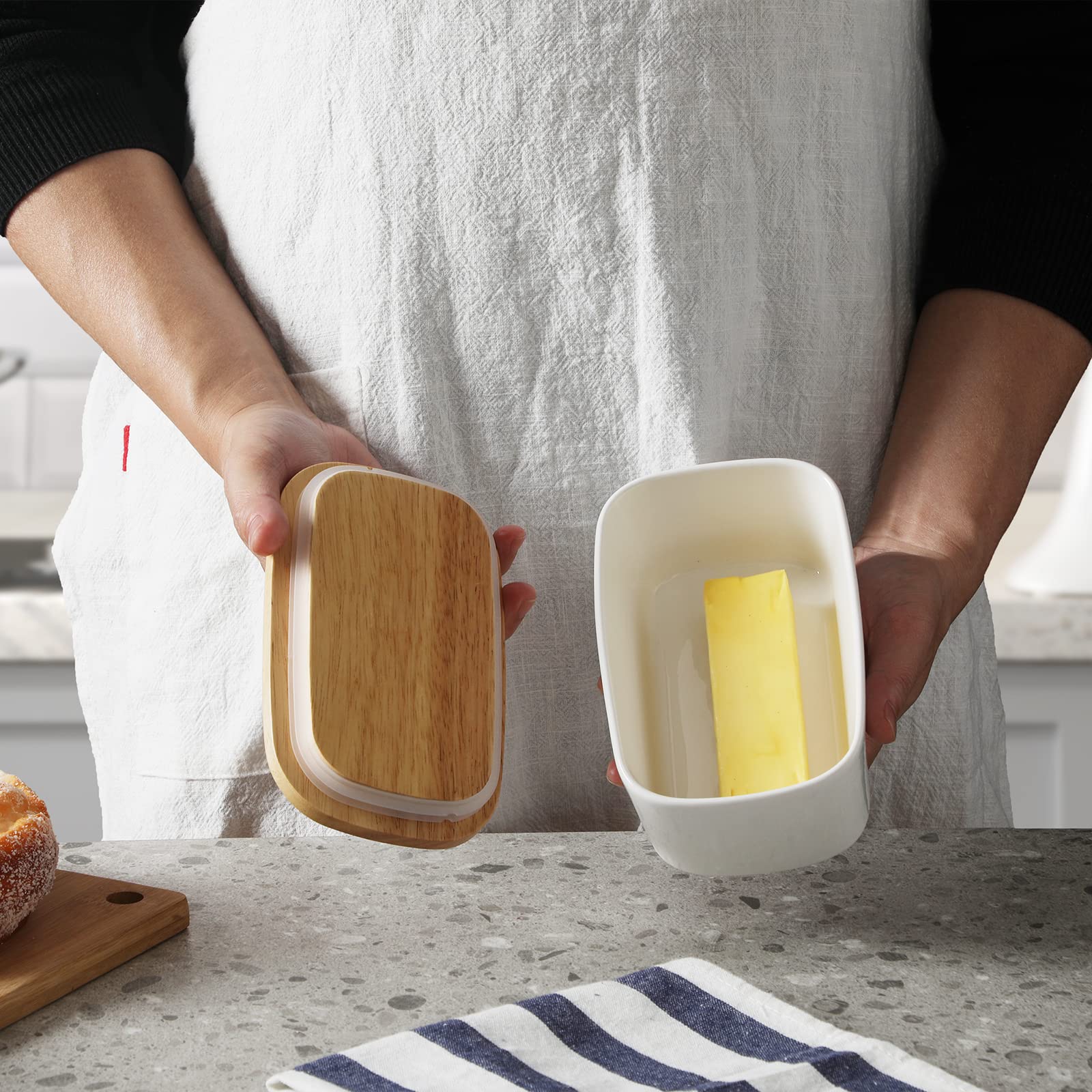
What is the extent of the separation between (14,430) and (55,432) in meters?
0.05

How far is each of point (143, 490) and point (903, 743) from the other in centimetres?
45

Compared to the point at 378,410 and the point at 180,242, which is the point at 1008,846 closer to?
the point at 378,410

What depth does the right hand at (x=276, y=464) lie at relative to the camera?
523mm

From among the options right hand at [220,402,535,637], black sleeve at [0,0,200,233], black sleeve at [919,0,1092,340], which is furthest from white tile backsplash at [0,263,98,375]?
black sleeve at [919,0,1092,340]

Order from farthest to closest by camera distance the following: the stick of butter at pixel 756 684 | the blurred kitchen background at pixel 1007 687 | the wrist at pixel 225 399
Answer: the blurred kitchen background at pixel 1007 687 → the wrist at pixel 225 399 → the stick of butter at pixel 756 684

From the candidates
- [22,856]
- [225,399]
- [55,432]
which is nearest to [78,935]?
[22,856]

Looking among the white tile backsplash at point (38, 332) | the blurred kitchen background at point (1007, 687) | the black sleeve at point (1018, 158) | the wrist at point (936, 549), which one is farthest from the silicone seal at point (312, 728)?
the white tile backsplash at point (38, 332)

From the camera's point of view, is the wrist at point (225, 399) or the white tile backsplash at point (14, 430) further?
the white tile backsplash at point (14, 430)

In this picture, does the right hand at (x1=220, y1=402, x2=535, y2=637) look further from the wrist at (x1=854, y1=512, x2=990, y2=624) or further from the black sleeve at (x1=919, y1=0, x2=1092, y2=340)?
the black sleeve at (x1=919, y1=0, x2=1092, y2=340)

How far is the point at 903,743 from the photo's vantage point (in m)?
0.72

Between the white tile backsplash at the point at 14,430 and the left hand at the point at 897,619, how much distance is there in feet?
4.30

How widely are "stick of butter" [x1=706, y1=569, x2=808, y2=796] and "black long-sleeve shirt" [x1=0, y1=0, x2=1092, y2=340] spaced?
254mm

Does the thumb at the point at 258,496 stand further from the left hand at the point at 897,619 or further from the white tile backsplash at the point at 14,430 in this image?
the white tile backsplash at the point at 14,430

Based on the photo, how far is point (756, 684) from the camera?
0.54m
